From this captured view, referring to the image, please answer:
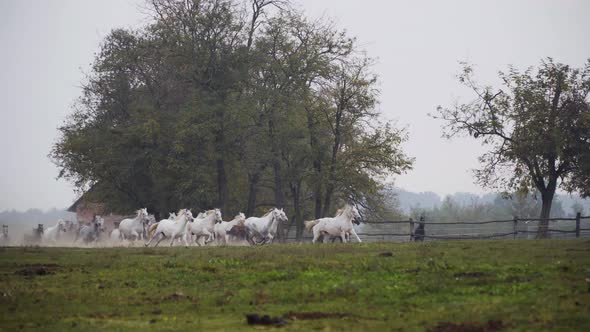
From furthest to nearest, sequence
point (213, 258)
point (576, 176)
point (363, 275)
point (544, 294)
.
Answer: point (576, 176)
point (213, 258)
point (363, 275)
point (544, 294)

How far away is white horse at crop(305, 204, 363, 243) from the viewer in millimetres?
36812

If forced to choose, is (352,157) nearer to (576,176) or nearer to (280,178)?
(280,178)

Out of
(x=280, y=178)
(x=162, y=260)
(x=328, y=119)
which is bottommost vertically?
(x=162, y=260)

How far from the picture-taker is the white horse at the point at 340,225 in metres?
36.8

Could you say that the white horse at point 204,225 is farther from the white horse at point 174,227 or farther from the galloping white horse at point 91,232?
the galloping white horse at point 91,232

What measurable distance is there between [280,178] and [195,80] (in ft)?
29.3

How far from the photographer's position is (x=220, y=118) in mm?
51250

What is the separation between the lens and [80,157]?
54.2 m

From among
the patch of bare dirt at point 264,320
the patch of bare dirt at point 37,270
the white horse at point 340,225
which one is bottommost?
the patch of bare dirt at point 264,320

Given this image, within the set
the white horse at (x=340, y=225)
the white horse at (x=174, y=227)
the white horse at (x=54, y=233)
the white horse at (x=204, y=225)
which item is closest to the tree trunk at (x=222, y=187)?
the white horse at (x=204, y=225)

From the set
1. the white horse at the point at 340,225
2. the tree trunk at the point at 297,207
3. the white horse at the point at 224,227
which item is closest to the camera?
the white horse at the point at 340,225

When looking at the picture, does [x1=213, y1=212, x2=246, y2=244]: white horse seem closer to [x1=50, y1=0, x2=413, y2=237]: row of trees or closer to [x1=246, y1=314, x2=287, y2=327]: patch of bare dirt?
[x1=50, y1=0, x2=413, y2=237]: row of trees

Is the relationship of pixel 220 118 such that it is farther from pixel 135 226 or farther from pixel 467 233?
pixel 467 233

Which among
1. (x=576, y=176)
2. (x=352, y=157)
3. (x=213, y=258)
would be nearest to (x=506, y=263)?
(x=213, y=258)
